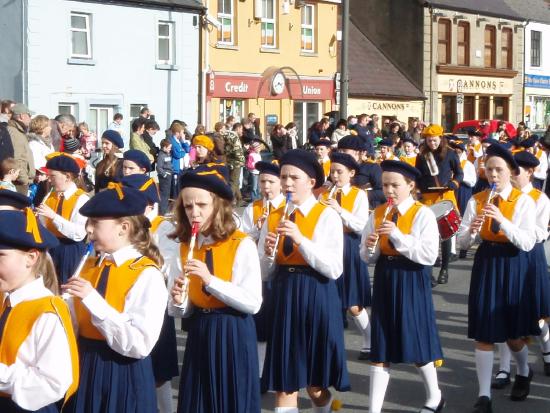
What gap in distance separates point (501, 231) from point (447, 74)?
36792mm

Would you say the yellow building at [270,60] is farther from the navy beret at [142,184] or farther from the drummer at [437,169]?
the navy beret at [142,184]

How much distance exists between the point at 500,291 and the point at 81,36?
20610 millimetres

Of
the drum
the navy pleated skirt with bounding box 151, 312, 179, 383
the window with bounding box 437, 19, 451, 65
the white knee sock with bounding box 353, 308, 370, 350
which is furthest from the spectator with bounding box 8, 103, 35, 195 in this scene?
the window with bounding box 437, 19, 451, 65

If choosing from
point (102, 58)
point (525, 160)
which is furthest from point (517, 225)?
point (102, 58)

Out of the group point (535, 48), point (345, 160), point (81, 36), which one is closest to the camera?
point (345, 160)

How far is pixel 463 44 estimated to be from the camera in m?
44.8

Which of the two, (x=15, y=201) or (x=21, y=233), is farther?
(x=15, y=201)

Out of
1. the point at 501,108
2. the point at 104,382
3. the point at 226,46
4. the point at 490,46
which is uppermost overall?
the point at 490,46

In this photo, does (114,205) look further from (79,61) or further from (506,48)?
(506,48)

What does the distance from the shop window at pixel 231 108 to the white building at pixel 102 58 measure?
119 cm

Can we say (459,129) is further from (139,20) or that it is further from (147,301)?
(147,301)

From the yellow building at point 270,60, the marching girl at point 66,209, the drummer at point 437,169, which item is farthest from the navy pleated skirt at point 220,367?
the yellow building at point 270,60

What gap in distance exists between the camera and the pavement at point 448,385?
25.8 feet

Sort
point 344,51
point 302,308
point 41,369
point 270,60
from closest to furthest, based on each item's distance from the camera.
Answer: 1. point 41,369
2. point 302,308
3. point 344,51
4. point 270,60
